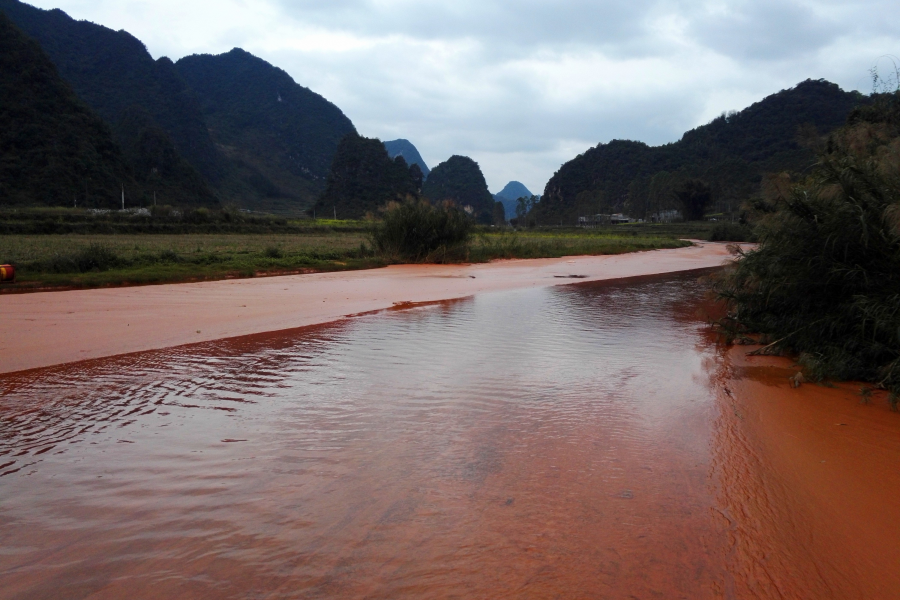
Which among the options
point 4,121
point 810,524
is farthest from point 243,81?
point 810,524

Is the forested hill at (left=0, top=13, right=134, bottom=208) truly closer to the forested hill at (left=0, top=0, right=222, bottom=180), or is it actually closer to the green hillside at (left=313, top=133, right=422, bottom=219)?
the green hillside at (left=313, top=133, right=422, bottom=219)

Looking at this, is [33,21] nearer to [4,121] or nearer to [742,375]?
[4,121]

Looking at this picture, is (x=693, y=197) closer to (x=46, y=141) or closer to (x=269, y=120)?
(x=46, y=141)

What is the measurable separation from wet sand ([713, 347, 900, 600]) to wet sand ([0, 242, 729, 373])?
6.42 meters

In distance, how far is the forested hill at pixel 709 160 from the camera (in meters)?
81.9

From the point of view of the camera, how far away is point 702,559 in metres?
2.62

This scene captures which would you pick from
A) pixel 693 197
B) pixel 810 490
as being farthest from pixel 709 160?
pixel 810 490

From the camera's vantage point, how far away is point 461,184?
6132 inches

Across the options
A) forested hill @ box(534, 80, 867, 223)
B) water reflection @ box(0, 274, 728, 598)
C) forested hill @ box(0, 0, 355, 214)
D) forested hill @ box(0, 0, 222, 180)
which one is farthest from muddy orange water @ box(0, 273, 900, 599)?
forested hill @ box(0, 0, 222, 180)

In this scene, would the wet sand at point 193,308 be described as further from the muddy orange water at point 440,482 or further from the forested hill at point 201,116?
the forested hill at point 201,116

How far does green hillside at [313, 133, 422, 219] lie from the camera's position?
331 ft

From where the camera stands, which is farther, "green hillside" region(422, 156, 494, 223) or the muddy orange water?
"green hillside" region(422, 156, 494, 223)

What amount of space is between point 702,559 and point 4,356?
7.10 meters

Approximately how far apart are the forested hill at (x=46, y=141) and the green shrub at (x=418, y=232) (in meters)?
48.4
